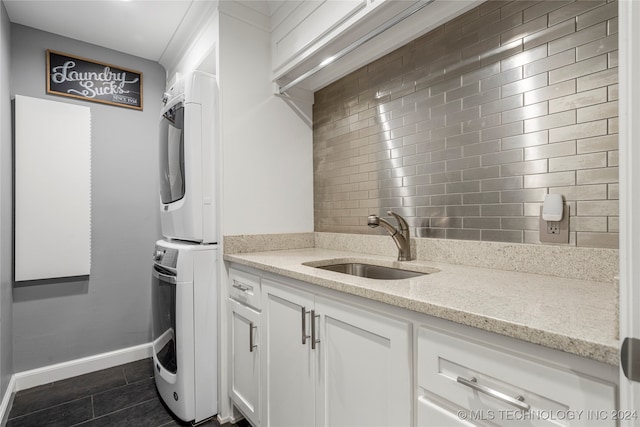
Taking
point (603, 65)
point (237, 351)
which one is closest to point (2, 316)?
point (237, 351)

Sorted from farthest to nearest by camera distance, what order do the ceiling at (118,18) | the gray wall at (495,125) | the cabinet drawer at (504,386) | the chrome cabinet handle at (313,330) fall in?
1. the ceiling at (118,18)
2. the chrome cabinet handle at (313,330)
3. the gray wall at (495,125)
4. the cabinet drawer at (504,386)

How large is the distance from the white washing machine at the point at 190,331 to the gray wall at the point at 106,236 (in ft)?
2.91

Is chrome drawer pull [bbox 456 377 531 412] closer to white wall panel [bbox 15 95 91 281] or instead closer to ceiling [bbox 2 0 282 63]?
ceiling [bbox 2 0 282 63]

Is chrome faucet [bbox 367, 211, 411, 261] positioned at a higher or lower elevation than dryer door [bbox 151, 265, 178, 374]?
higher

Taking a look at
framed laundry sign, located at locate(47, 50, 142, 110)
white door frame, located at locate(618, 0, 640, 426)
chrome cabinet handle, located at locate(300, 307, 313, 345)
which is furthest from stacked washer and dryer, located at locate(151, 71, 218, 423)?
white door frame, located at locate(618, 0, 640, 426)

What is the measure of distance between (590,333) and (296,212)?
174 cm

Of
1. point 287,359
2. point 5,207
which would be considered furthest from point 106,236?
point 287,359

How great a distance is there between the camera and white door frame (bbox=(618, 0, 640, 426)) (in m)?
0.45

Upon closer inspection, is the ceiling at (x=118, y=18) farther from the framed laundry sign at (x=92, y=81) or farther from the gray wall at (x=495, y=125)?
the gray wall at (x=495, y=125)

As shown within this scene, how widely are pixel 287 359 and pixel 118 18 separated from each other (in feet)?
7.77

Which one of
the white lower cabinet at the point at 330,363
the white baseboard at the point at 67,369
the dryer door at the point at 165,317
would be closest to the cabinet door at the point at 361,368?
the white lower cabinet at the point at 330,363

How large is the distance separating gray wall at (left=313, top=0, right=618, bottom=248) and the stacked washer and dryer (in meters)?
0.87

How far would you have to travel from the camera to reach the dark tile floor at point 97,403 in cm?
180

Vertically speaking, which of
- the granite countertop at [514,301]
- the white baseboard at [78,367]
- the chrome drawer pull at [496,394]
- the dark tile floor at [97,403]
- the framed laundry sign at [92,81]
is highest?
the framed laundry sign at [92,81]
